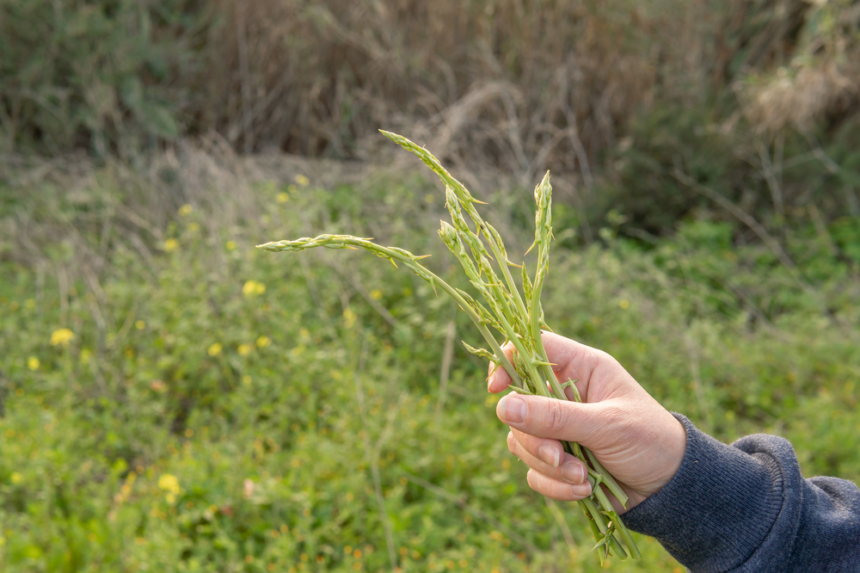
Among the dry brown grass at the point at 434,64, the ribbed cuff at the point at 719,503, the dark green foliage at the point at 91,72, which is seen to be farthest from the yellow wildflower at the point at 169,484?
the dry brown grass at the point at 434,64

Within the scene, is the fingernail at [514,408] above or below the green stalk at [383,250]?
below

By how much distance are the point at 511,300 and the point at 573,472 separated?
0.34 m

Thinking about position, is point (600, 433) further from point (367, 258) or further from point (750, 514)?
point (367, 258)

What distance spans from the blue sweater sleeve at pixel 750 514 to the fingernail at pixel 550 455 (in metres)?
0.20

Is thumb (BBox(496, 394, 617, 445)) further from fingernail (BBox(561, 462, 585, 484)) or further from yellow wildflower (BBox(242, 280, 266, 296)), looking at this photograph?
yellow wildflower (BBox(242, 280, 266, 296))

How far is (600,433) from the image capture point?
3.44ft

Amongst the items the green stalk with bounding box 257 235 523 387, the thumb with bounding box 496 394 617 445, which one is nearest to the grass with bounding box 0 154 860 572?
the thumb with bounding box 496 394 617 445

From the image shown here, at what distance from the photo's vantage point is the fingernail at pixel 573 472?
1.08 meters

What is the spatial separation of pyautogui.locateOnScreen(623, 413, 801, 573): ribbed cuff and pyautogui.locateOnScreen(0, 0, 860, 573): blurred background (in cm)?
125

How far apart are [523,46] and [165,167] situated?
4177mm

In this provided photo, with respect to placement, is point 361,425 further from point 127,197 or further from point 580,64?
point 580,64

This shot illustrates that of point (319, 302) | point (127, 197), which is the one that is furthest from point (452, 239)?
point (127, 197)

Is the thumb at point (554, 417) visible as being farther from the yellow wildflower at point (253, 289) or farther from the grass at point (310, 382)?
the yellow wildflower at point (253, 289)

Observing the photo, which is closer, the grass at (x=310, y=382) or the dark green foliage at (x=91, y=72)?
the grass at (x=310, y=382)
